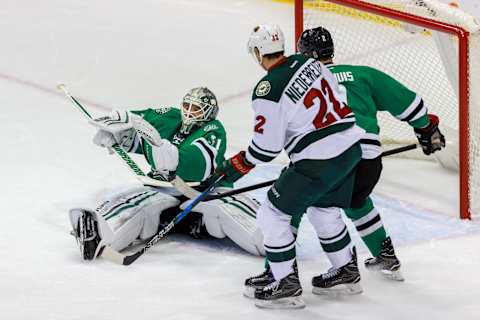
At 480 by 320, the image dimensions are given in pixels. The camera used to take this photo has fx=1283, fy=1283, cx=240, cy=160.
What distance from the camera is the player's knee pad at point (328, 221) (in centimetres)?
398

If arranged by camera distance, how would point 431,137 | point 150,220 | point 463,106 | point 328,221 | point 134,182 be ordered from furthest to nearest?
point 134,182, point 463,106, point 150,220, point 431,137, point 328,221

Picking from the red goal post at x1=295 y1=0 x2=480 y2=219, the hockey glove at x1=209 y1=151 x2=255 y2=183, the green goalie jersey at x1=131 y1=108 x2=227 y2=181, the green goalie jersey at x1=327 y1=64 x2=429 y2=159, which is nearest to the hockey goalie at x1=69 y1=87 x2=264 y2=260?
the green goalie jersey at x1=131 y1=108 x2=227 y2=181

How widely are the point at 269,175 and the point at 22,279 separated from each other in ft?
4.77

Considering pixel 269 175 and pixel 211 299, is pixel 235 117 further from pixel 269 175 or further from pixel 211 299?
pixel 211 299

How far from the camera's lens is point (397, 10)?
499cm

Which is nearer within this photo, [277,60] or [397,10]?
[277,60]

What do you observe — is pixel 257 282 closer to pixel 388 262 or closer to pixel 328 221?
pixel 328 221

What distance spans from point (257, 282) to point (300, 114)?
0.59 metres

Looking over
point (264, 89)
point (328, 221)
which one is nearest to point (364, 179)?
point (328, 221)

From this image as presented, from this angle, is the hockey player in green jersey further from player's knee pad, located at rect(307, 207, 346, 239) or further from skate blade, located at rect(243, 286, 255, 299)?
skate blade, located at rect(243, 286, 255, 299)

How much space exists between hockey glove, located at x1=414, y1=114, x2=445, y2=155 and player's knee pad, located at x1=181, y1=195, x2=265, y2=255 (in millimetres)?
632

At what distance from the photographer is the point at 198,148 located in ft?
14.5

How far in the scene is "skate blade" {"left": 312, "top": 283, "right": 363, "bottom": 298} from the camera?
4023mm

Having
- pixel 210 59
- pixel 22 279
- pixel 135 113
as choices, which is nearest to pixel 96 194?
pixel 135 113
